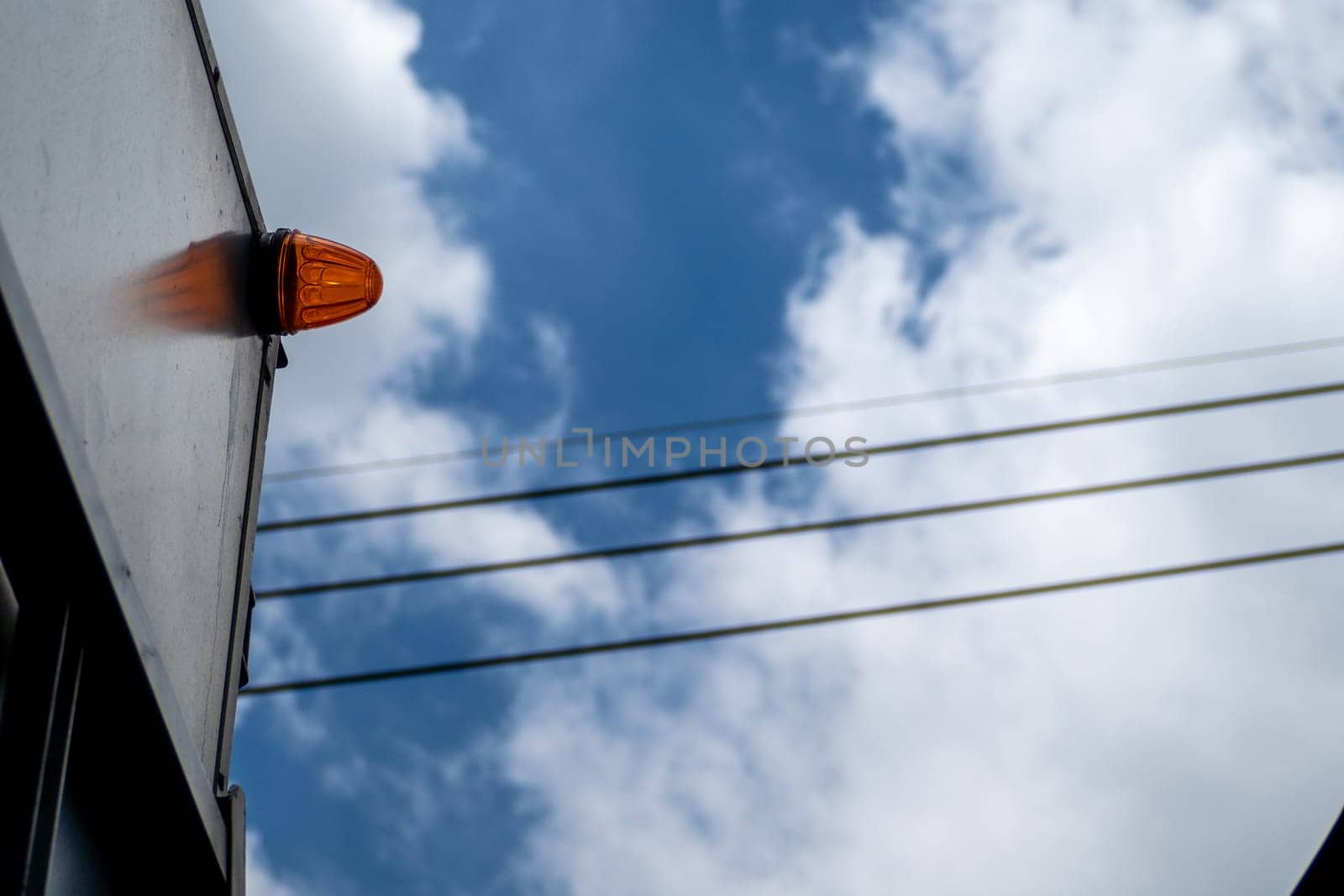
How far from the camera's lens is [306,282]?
313cm

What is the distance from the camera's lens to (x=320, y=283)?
319cm

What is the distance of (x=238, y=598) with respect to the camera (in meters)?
2.83

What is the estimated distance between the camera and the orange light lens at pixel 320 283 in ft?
10.1

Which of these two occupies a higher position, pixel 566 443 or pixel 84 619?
pixel 566 443

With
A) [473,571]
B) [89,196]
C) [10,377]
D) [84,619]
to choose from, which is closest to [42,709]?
[84,619]

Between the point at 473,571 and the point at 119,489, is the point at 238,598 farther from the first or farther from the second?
the point at 473,571

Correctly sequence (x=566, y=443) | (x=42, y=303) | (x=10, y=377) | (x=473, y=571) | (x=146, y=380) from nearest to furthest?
1. (x=10, y=377)
2. (x=42, y=303)
3. (x=146, y=380)
4. (x=473, y=571)
5. (x=566, y=443)

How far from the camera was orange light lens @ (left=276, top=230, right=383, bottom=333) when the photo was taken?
307 cm

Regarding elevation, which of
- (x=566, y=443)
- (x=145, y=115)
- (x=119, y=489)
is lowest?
(x=119, y=489)

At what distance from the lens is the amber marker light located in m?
3.01

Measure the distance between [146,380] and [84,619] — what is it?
1.60 feet

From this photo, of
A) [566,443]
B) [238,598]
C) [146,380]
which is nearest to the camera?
[146,380]

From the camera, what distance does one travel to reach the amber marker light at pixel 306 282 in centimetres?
301

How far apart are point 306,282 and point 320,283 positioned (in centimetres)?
6
